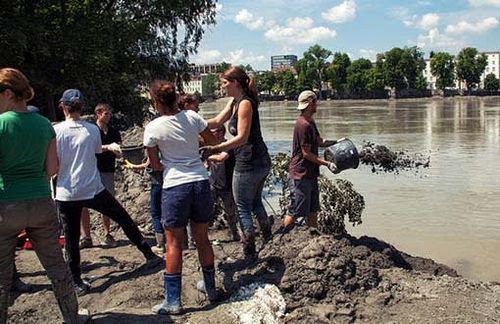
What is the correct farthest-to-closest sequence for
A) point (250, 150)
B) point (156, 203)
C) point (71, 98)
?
point (156, 203)
point (250, 150)
point (71, 98)

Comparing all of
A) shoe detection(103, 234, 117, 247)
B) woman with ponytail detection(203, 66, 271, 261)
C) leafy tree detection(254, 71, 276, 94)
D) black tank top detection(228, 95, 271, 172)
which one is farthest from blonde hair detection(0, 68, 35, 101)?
leafy tree detection(254, 71, 276, 94)

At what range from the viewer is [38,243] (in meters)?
3.79

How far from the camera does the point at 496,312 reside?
14.2ft

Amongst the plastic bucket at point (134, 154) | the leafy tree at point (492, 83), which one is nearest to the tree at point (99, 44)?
the plastic bucket at point (134, 154)

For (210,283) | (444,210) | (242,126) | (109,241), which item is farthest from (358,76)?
(210,283)

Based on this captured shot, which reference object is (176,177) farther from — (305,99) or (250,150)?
(305,99)

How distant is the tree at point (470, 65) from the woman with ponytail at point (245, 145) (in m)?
130

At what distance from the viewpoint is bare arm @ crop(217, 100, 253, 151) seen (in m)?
4.45

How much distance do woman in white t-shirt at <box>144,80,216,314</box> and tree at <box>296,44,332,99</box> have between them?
137 metres

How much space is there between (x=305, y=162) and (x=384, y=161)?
36.7 feet

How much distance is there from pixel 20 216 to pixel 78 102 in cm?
141

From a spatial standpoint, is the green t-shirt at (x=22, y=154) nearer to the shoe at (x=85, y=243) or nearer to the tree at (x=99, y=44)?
the shoe at (x=85, y=243)

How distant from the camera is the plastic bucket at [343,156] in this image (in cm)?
581

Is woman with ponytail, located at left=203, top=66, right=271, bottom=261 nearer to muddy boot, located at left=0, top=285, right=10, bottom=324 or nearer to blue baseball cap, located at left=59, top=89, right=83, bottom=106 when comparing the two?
blue baseball cap, located at left=59, top=89, right=83, bottom=106
